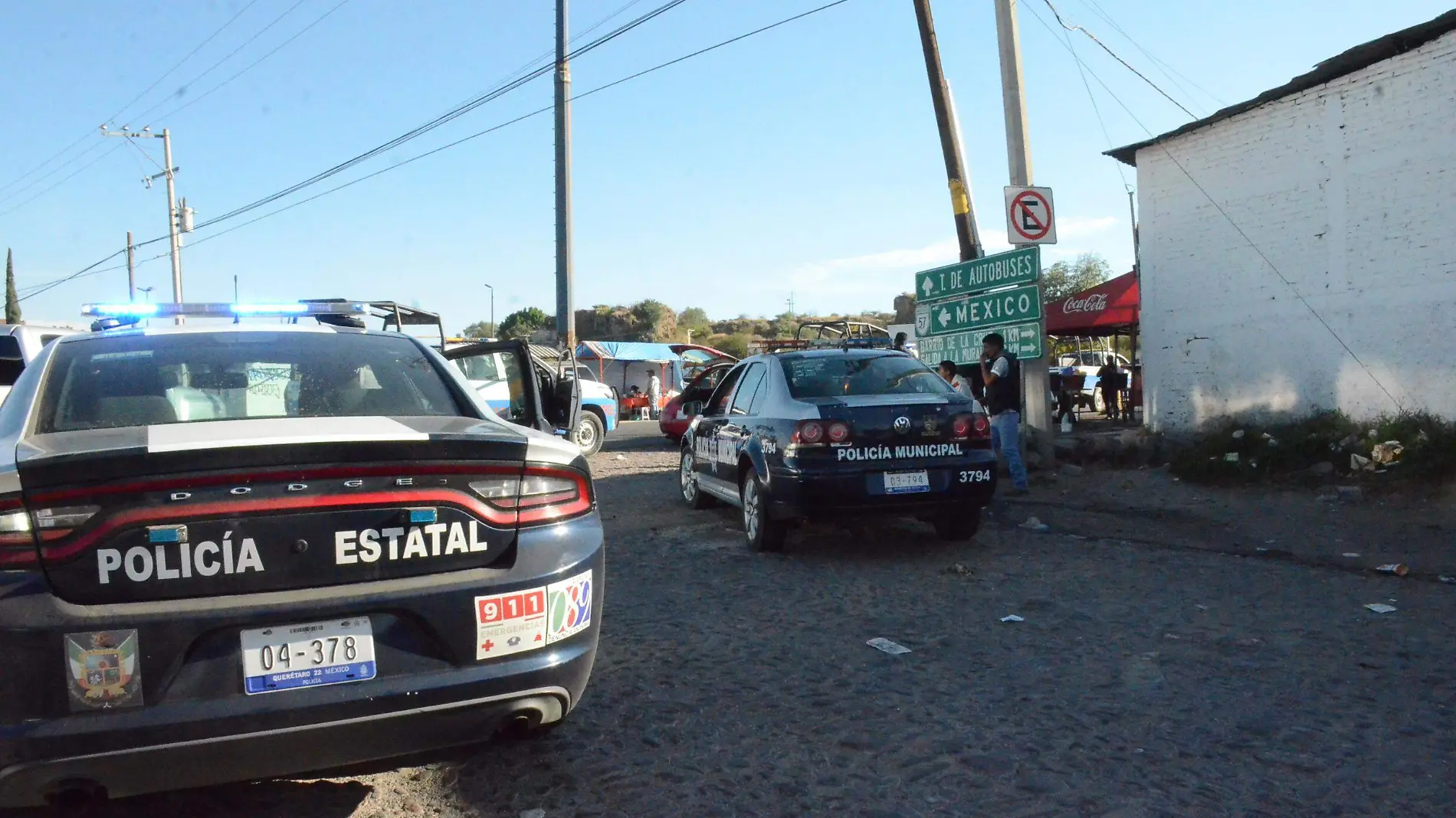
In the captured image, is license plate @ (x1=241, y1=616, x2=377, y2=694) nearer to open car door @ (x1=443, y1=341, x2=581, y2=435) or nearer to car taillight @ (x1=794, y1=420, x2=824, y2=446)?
open car door @ (x1=443, y1=341, x2=581, y2=435)

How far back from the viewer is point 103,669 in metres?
2.59

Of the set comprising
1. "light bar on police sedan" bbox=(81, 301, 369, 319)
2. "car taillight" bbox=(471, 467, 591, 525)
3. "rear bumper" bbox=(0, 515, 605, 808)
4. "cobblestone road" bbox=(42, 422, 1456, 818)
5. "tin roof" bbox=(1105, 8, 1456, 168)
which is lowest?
"cobblestone road" bbox=(42, 422, 1456, 818)

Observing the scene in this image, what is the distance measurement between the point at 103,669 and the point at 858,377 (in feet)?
19.7

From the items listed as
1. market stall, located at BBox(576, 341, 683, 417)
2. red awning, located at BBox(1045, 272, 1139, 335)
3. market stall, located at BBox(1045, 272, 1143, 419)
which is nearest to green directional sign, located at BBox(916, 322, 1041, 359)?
market stall, located at BBox(1045, 272, 1143, 419)

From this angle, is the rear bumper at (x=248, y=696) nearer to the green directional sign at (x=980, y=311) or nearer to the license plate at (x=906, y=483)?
the license plate at (x=906, y=483)

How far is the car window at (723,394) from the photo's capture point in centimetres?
923

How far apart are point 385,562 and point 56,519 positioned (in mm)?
804

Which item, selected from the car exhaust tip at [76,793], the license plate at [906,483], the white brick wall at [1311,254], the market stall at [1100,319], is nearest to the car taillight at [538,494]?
the car exhaust tip at [76,793]

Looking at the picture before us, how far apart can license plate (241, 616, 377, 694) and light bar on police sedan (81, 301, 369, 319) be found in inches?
105

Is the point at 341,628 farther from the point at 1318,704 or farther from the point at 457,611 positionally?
the point at 1318,704

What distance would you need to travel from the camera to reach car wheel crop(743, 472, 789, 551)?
7.66 metres

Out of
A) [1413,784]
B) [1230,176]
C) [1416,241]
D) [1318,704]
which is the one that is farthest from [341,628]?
[1230,176]

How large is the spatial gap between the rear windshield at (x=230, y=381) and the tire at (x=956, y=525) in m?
4.89

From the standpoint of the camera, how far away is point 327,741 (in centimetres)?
278
